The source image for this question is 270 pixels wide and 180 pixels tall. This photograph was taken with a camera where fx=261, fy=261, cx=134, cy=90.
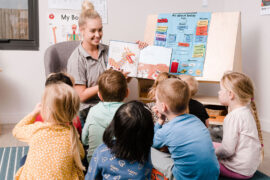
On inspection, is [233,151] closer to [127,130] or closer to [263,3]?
[127,130]

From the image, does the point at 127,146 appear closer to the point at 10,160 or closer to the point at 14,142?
the point at 10,160

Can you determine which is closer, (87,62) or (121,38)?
(87,62)

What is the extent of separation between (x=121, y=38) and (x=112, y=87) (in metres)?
1.92

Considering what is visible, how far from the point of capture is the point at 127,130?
965 mm

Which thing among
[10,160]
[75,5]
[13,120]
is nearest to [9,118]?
[13,120]

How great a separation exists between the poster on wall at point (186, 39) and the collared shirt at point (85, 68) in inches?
34.2

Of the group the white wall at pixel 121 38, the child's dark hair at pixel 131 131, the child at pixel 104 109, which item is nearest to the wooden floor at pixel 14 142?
the white wall at pixel 121 38

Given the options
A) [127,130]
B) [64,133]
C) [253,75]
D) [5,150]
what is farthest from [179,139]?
[253,75]

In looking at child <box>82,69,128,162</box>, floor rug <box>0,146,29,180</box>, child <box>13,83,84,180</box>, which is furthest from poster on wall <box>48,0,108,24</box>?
child <box>13,83,84,180</box>

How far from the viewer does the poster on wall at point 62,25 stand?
2.98m

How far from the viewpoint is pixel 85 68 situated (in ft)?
6.36

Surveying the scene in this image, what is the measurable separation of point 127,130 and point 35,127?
0.43m

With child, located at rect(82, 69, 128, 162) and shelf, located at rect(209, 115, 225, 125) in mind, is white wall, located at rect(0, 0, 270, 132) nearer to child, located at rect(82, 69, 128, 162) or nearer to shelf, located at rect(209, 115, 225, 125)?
shelf, located at rect(209, 115, 225, 125)

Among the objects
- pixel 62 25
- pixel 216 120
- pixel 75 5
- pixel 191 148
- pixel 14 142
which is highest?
pixel 75 5
